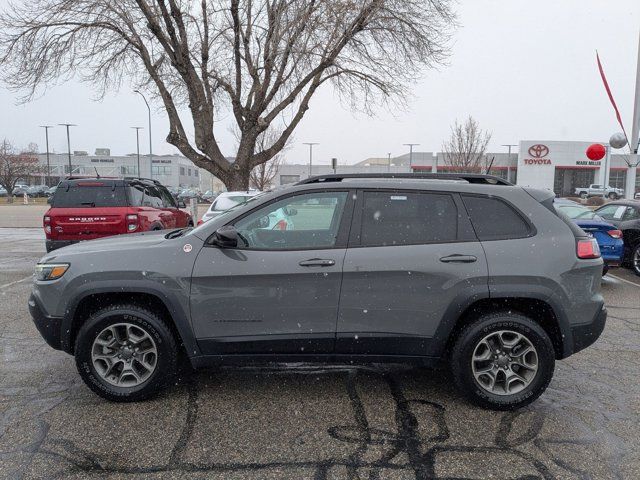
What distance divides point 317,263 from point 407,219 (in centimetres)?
76

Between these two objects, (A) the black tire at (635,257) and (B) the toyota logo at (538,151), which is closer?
(A) the black tire at (635,257)

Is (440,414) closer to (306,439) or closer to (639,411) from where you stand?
(306,439)

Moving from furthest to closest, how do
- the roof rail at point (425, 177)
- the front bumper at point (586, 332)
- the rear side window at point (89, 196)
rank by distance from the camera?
the rear side window at point (89, 196) → the roof rail at point (425, 177) → the front bumper at point (586, 332)

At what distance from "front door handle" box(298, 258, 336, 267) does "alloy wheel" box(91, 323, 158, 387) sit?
1286 millimetres

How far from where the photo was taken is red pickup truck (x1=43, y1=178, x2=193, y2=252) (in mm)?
8547

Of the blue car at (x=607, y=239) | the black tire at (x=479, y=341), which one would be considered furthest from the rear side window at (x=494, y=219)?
the blue car at (x=607, y=239)

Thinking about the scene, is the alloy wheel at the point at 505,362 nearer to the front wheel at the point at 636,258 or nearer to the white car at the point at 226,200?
the front wheel at the point at 636,258

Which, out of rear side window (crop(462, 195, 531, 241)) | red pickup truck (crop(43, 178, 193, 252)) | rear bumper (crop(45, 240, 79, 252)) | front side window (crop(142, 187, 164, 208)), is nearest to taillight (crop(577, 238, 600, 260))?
rear side window (crop(462, 195, 531, 241))

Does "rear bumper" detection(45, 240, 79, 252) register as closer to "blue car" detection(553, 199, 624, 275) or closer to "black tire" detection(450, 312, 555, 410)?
"black tire" detection(450, 312, 555, 410)

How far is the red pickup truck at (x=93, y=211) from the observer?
8.55 m

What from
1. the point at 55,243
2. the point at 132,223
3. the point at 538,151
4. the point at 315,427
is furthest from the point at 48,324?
the point at 538,151

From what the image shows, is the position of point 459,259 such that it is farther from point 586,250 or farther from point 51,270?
point 51,270

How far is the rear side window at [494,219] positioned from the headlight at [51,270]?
3055 millimetres

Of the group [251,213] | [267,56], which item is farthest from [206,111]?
[251,213]
